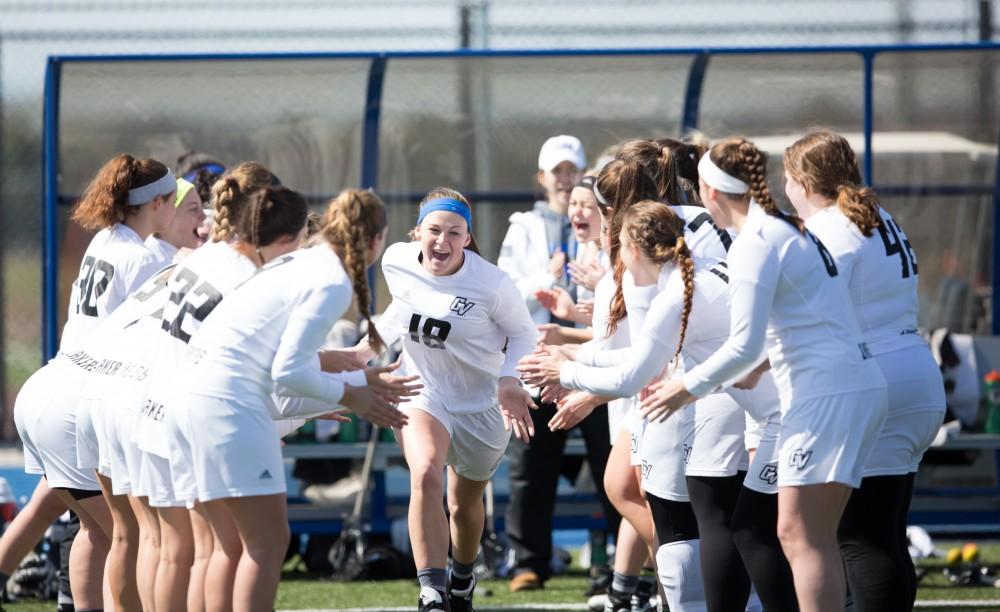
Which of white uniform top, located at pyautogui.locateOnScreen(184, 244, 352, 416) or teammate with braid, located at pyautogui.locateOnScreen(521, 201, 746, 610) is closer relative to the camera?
white uniform top, located at pyautogui.locateOnScreen(184, 244, 352, 416)

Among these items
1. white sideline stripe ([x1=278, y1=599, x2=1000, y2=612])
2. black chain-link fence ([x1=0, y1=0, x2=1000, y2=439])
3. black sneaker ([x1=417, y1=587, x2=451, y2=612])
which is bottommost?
white sideline stripe ([x1=278, y1=599, x2=1000, y2=612])

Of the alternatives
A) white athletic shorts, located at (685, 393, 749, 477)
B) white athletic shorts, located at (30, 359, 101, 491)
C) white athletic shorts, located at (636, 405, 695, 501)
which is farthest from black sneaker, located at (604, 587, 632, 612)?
white athletic shorts, located at (30, 359, 101, 491)

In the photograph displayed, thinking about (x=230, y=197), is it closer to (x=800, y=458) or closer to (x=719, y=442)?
(x=719, y=442)

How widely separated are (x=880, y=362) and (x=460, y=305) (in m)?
1.79

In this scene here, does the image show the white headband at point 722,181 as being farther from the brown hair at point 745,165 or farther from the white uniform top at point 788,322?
the white uniform top at point 788,322

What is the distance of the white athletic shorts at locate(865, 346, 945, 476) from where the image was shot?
4.71 m

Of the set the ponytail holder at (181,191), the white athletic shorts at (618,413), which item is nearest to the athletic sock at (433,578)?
the white athletic shorts at (618,413)

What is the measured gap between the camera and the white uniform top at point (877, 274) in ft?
15.3

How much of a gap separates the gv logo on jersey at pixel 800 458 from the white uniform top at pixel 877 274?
58 centimetres

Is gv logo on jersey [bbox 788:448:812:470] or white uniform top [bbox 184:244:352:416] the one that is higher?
white uniform top [bbox 184:244:352:416]

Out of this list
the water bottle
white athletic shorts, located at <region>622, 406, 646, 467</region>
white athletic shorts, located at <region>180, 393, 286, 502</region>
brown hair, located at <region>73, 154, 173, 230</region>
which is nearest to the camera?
white athletic shorts, located at <region>180, 393, 286, 502</region>

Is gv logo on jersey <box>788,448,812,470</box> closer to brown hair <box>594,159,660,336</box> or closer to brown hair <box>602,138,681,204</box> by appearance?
brown hair <box>594,159,660,336</box>

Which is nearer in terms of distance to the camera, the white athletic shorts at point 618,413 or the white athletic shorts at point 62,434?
the white athletic shorts at point 62,434

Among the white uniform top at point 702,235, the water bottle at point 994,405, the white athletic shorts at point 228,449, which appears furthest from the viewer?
the water bottle at point 994,405
